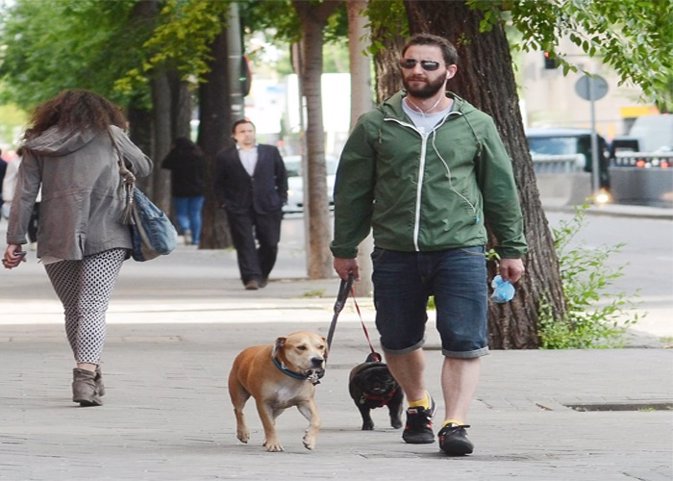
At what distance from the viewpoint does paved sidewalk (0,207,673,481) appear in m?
7.00

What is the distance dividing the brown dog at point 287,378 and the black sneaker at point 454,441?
0.53 metres

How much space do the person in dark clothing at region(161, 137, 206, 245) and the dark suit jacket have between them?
1016 cm

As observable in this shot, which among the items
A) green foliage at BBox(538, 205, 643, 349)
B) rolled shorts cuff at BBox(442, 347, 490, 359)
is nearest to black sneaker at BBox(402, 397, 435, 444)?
rolled shorts cuff at BBox(442, 347, 490, 359)

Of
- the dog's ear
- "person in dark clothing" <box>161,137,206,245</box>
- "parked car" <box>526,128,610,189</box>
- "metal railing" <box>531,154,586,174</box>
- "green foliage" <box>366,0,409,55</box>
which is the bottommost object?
"metal railing" <box>531,154,586,174</box>

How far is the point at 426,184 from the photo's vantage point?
7457 millimetres

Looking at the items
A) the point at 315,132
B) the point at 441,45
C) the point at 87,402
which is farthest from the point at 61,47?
the point at 441,45

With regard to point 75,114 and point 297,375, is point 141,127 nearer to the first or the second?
point 75,114

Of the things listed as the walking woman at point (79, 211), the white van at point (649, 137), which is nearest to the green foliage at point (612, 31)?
the walking woman at point (79, 211)

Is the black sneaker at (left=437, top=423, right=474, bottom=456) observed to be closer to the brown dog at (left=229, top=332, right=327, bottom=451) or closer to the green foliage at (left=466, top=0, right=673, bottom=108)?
the brown dog at (left=229, top=332, right=327, bottom=451)

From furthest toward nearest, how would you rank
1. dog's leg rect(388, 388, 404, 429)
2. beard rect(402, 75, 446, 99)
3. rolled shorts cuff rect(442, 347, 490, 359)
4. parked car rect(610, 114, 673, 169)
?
parked car rect(610, 114, 673, 169), dog's leg rect(388, 388, 404, 429), rolled shorts cuff rect(442, 347, 490, 359), beard rect(402, 75, 446, 99)

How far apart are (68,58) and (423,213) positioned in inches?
1100

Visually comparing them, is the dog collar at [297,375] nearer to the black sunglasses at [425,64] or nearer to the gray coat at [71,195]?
the black sunglasses at [425,64]

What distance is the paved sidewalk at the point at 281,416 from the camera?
7000mm

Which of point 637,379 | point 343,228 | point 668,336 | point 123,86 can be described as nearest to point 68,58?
point 123,86
